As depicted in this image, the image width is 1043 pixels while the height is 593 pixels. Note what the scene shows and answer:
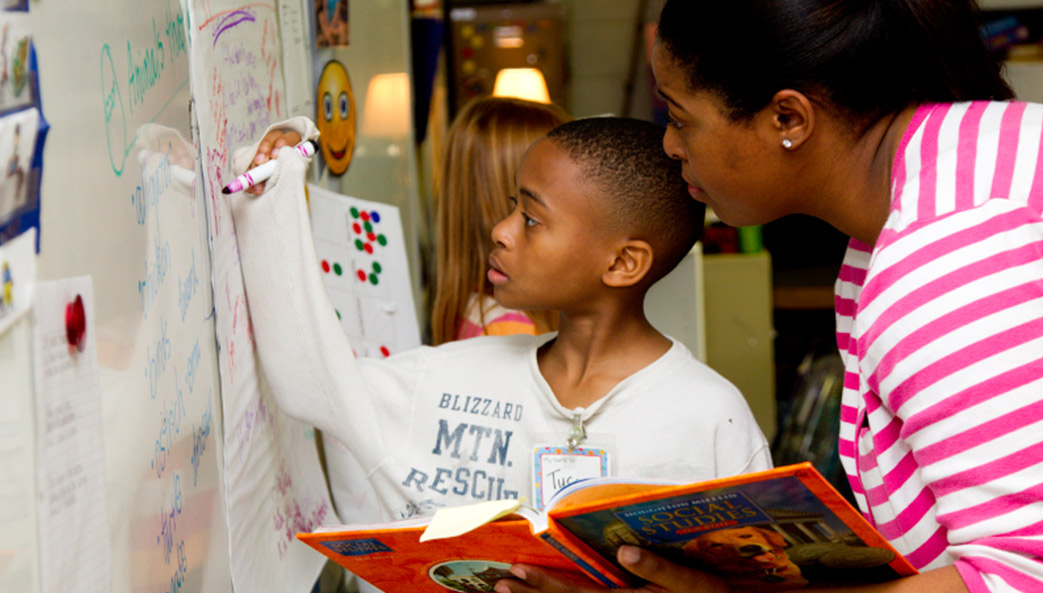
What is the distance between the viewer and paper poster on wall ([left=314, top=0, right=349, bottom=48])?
1407 mm

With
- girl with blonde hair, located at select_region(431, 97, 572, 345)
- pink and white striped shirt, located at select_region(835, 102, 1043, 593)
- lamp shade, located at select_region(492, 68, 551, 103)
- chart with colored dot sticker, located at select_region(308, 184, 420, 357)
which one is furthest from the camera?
lamp shade, located at select_region(492, 68, 551, 103)

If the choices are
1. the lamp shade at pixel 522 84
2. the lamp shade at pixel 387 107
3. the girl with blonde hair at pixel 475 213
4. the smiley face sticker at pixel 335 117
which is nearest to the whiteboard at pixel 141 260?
the smiley face sticker at pixel 335 117

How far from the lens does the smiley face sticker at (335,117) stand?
56.3 inches

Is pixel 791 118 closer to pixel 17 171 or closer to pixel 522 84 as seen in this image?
pixel 17 171

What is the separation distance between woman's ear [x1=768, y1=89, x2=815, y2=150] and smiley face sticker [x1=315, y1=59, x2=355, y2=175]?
786mm

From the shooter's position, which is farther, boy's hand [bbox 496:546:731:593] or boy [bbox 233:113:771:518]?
boy [bbox 233:113:771:518]

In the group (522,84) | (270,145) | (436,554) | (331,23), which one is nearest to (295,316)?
(270,145)

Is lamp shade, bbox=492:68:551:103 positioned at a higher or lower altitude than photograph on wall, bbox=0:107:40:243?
lower

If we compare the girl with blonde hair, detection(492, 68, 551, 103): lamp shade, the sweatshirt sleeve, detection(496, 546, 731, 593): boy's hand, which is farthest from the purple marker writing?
detection(492, 68, 551, 103): lamp shade

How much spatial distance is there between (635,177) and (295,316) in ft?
1.39

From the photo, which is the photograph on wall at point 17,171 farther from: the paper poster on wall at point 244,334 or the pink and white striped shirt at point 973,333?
the pink and white striped shirt at point 973,333

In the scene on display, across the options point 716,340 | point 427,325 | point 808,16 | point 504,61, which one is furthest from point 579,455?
point 504,61

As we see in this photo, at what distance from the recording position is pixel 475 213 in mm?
1582

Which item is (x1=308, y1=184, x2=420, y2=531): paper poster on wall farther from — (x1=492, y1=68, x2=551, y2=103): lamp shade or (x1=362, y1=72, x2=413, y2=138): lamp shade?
(x1=492, y1=68, x2=551, y2=103): lamp shade
